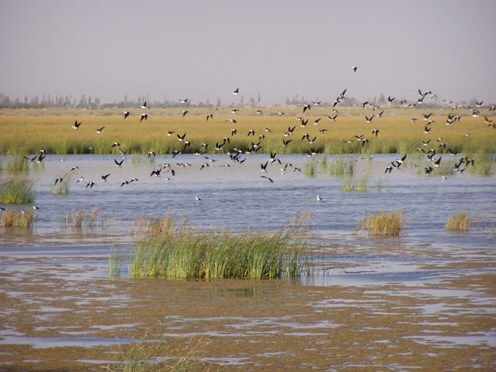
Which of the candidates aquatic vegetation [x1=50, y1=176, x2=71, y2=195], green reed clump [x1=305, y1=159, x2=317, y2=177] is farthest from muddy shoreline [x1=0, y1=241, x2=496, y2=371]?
green reed clump [x1=305, y1=159, x2=317, y2=177]

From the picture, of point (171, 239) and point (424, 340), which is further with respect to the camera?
point (171, 239)

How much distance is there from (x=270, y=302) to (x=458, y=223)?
38.1 ft

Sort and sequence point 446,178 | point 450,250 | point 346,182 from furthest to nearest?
Answer: point 446,178 → point 346,182 → point 450,250

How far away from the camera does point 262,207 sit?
32.3 m

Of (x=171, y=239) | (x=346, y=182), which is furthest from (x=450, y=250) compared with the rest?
(x=346, y=182)

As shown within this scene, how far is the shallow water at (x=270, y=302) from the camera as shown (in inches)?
468

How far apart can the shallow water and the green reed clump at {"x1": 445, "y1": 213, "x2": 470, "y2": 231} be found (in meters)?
0.39

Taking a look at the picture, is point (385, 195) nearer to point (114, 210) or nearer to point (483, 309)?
point (114, 210)

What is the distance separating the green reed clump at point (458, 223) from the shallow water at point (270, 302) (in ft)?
1.29

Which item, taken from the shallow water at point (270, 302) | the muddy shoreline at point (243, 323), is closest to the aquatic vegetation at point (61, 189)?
the shallow water at point (270, 302)

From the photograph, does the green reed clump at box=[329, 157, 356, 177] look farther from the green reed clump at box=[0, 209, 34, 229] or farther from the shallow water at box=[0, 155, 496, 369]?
the green reed clump at box=[0, 209, 34, 229]

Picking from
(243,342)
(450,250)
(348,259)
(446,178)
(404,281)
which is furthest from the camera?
(446,178)

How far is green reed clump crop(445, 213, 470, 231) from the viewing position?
2566 centimetres

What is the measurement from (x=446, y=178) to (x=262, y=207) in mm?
15948
